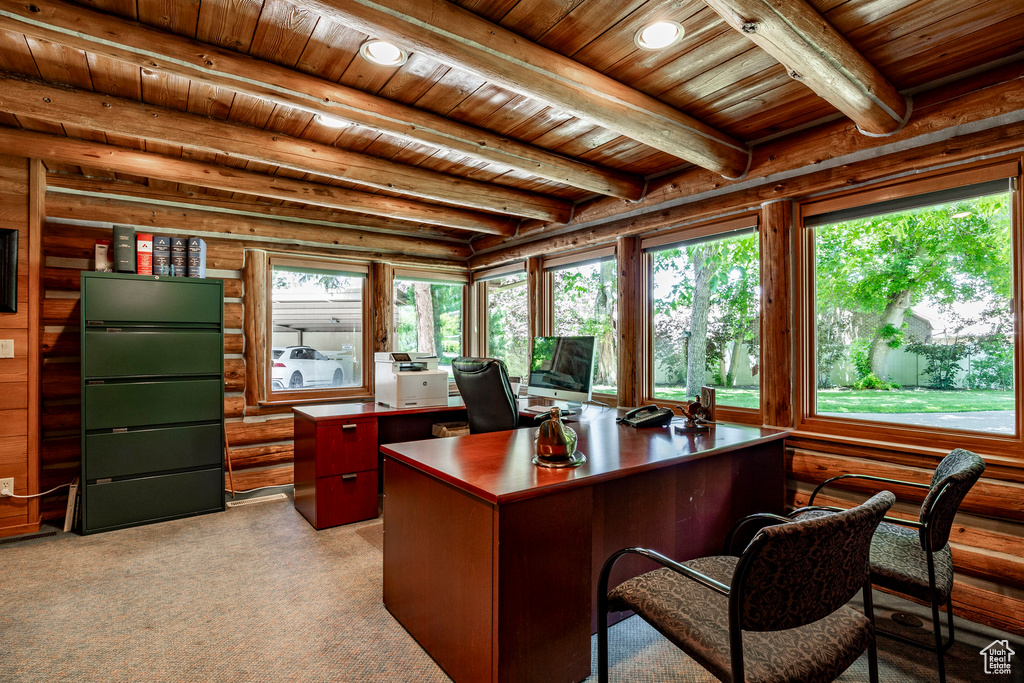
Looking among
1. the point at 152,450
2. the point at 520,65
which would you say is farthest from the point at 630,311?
the point at 152,450

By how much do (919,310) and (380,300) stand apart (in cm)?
431

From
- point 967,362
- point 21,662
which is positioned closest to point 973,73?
point 967,362

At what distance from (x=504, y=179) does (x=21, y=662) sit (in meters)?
3.60

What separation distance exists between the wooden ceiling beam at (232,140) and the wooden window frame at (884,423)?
211cm

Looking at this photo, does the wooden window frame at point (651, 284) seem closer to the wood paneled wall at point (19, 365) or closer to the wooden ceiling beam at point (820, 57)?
the wooden ceiling beam at point (820, 57)

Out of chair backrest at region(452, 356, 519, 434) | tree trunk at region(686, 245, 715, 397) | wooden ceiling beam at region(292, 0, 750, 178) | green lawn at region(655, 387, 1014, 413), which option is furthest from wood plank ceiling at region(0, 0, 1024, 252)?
green lawn at region(655, 387, 1014, 413)

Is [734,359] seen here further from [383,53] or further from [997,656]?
[383,53]

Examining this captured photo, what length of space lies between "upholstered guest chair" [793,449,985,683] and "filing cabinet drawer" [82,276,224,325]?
3.89m

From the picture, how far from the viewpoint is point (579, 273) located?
4586mm

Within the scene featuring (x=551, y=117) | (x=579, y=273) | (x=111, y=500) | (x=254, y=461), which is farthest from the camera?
(x=579, y=273)

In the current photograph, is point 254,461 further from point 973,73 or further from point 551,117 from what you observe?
point 973,73

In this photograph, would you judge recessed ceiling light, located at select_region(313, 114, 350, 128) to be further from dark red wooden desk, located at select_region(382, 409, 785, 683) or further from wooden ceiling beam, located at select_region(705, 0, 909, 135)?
wooden ceiling beam, located at select_region(705, 0, 909, 135)

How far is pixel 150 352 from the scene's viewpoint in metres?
3.39

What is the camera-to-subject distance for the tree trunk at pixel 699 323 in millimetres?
3541
